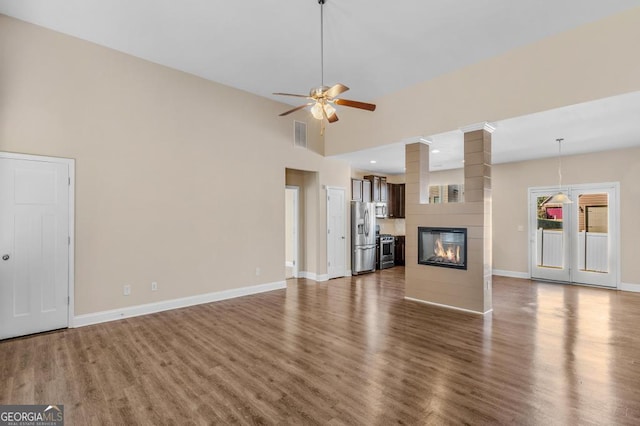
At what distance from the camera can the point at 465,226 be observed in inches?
192

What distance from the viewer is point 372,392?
254cm

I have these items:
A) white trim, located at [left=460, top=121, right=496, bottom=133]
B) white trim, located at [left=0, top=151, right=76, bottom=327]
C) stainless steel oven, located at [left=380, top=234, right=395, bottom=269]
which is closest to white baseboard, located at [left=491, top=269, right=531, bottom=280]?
stainless steel oven, located at [left=380, top=234, right=395, bottom=269]

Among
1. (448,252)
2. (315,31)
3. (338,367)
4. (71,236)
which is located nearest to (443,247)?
(448,252)

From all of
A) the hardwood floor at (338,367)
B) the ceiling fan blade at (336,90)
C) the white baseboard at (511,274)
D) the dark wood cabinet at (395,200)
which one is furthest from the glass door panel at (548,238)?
the ceiling fan blade at (336,90)

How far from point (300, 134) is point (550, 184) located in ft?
19.8

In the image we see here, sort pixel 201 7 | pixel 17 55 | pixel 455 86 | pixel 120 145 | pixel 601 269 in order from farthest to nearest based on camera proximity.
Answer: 1. pixel 601 269
2. pixel 455 86
3. pixel 120 145
4. pixel 17 55
5. pixel 201 7

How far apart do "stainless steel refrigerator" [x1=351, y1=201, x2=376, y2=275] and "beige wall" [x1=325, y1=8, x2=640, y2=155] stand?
226 cm

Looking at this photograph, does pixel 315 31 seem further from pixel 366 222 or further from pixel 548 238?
pixel 548 238

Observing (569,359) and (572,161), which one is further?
(572,161)

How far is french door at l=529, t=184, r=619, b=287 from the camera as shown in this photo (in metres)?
6.56

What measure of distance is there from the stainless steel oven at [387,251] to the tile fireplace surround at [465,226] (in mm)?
3143

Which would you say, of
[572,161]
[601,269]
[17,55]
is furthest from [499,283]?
[17,55]

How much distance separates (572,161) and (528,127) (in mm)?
3387

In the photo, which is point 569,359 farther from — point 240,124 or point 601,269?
point 240,124
